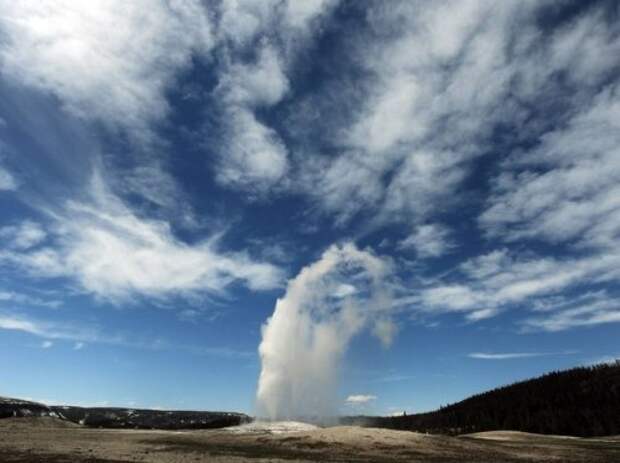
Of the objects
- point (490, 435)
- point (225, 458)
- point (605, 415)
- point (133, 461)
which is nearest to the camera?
point (133, 461)

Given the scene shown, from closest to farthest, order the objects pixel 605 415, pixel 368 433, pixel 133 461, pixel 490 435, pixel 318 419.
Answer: pixel 133 461
pixel 368 433
pixel 490 435
pixel 318 419
pixel 605 415

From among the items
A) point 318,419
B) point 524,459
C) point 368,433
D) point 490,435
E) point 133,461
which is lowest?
point 133,461

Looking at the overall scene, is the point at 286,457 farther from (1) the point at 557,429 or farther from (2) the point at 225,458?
(1) the point at 557,429

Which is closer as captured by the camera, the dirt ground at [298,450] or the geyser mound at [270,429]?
the dirt ground at [298,450]

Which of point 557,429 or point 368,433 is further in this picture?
point 557,429

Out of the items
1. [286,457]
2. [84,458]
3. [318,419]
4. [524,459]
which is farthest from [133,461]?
[318,419]

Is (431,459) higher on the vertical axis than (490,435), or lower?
lower

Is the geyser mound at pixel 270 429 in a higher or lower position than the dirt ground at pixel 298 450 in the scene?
higher

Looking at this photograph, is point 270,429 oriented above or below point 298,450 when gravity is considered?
above

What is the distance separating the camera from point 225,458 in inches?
1855

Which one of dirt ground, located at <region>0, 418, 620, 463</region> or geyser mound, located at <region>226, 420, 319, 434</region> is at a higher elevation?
geyser mound, located at <region>226, 420, 319, 434</region>

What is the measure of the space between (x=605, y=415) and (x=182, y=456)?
602ft

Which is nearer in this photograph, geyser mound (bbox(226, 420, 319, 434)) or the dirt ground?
the dirt ground

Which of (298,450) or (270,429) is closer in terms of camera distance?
(298,450)
